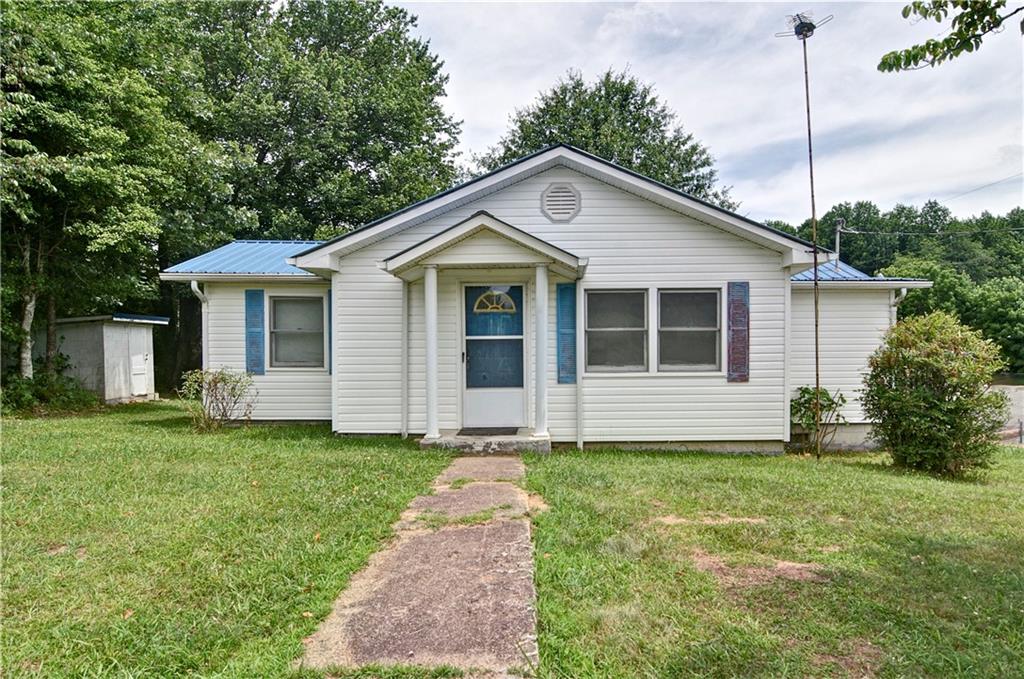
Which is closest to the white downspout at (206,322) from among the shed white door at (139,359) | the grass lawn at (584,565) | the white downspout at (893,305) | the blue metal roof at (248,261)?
the blue metal roof at (248,261)

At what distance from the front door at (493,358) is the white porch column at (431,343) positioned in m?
0.65

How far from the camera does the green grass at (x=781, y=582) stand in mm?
2500

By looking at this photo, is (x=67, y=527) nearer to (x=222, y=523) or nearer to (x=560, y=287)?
(x=222, y=523)

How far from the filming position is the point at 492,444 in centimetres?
727

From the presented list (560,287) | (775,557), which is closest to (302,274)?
(560,287)

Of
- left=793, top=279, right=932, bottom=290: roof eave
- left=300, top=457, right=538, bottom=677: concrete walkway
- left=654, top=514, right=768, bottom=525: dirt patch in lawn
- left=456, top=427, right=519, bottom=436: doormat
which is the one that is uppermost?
left=793, top=279, right=932, bottom=290: roof eave

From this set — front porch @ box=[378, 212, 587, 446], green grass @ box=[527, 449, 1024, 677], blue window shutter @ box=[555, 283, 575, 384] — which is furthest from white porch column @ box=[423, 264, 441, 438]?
green grass @ box=[527, 449, 1024, 677]

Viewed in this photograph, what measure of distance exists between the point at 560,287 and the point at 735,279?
2.53 m

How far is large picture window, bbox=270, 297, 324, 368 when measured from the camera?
9.30m

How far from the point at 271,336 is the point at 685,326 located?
6.69 m

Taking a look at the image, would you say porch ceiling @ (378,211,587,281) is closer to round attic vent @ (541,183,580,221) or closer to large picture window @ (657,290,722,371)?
round attic vent @ (541,183,580,221)

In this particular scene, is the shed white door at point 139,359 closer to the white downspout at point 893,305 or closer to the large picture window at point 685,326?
the large picture window at point 685,326

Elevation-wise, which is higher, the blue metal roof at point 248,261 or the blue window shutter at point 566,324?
the blue metal roof at point 248,261

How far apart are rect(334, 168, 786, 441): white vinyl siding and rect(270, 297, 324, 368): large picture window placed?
1.27m
